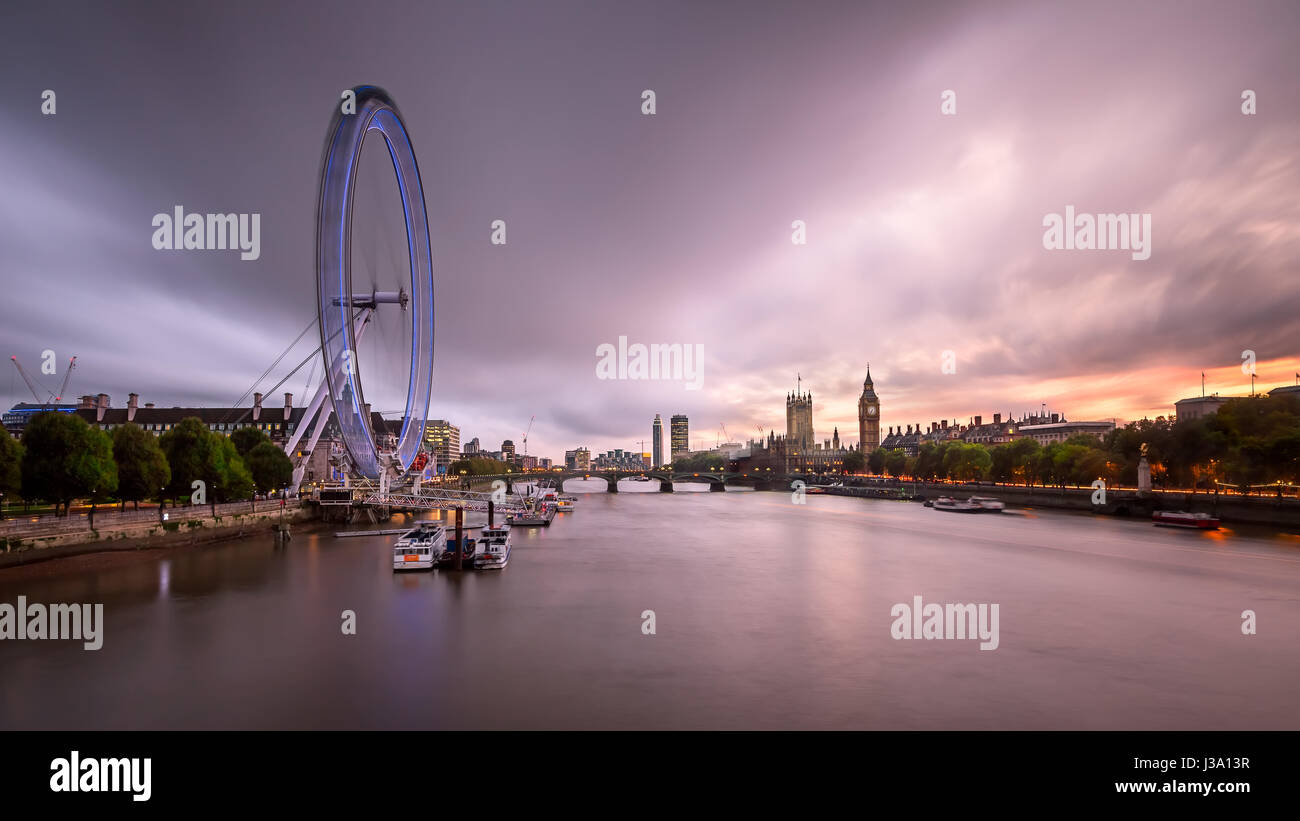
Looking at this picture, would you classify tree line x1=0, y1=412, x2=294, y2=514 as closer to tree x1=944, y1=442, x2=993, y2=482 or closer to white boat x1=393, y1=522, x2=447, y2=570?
white boat x1=393, y1=522, x2=447, y2=570

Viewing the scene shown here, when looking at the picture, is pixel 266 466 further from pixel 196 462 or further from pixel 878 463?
pixel 878 463

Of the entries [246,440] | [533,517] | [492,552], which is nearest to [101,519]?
[492,552]

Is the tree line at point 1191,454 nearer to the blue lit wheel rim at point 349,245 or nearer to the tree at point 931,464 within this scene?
the tree at point 931,464

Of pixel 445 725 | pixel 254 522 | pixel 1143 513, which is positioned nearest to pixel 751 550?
pixel 445 725

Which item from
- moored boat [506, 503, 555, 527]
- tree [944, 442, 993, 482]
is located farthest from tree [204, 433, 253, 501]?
tree [944, 442, 993, 482]
